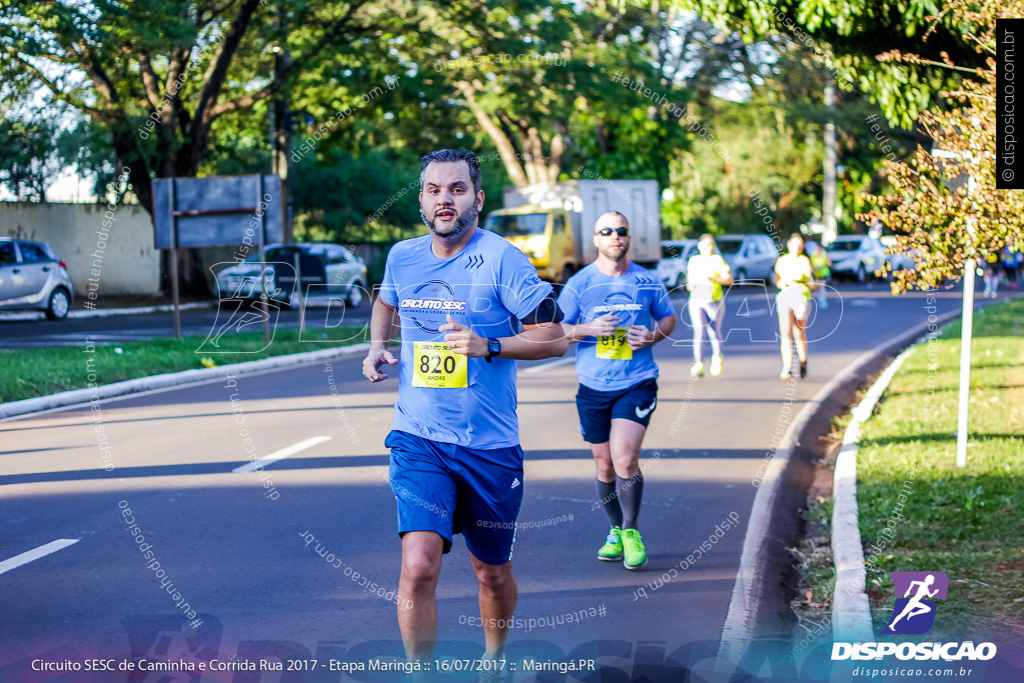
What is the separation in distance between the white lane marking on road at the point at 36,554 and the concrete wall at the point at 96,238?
24751mm

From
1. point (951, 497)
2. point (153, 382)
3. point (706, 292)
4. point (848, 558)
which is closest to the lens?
point (848, 558)

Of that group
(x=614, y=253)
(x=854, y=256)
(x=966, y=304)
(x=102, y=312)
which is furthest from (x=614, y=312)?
(x=854, y=256)

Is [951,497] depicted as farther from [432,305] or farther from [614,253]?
[432,305]

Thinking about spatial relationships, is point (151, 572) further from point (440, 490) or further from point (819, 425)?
point (819, 425)

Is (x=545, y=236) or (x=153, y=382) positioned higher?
(x=545, y=236)

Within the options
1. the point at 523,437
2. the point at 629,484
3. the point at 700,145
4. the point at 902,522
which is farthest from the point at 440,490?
the point at 700,145

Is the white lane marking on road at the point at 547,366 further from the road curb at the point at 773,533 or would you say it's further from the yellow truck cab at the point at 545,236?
the yellow truck cab at the point at 545,236

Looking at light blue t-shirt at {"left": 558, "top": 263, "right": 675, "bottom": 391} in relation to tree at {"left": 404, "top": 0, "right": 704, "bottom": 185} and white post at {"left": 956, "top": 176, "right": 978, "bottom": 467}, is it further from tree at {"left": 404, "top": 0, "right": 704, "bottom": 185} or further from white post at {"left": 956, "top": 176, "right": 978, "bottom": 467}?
tree at {"left": 404, "top": 0, "right": 704, "bottom": 185}

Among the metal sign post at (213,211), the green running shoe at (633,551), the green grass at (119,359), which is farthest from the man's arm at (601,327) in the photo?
the metal sign post at (213,211)

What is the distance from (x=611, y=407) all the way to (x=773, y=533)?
5.58 feet

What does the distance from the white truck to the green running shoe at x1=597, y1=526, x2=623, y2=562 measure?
2313cm

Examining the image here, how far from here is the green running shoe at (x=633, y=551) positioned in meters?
6.29

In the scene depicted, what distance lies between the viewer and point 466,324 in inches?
166

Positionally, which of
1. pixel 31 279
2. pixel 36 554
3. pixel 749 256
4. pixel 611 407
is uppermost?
pixel 31 279
